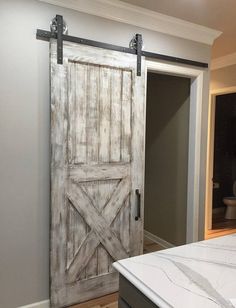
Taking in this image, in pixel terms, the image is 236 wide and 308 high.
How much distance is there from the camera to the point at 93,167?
2.40 meters

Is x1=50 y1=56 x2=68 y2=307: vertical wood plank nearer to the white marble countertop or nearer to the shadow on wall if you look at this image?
the white marble countertop

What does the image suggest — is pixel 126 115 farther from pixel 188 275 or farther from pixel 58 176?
pixel 188 275

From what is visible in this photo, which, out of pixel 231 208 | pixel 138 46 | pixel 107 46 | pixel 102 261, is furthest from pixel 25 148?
pixel 231 208

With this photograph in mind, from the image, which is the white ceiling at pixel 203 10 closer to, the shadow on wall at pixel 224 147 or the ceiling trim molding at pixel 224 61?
the ceiling trim molding at pixel 224 61

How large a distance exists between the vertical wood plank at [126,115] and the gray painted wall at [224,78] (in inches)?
79.4

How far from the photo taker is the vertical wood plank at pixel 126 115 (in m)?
2.50

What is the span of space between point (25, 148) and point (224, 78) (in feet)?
10.1

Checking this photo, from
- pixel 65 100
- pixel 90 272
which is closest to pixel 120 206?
pixel 90 272

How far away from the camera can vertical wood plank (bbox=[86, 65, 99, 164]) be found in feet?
7.70

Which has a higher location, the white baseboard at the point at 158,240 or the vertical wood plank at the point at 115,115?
the vertical wood plank at the point at 115,115

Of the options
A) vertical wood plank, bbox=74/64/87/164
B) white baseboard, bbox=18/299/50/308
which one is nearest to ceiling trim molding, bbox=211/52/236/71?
vertical wood plank, bbox=74/64/87/164

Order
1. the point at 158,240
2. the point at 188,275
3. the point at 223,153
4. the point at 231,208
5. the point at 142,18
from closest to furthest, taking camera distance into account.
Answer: the point at 188,275 → the point at 142,18 → the point at 158,240 → the point at 231,208 → the point at 223,153

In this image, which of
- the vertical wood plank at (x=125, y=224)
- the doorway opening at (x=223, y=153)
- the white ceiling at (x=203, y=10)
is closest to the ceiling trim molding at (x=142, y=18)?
the white ceiling at (x=203, y=10)

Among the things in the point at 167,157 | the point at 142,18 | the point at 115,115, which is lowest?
the point at 167,157
